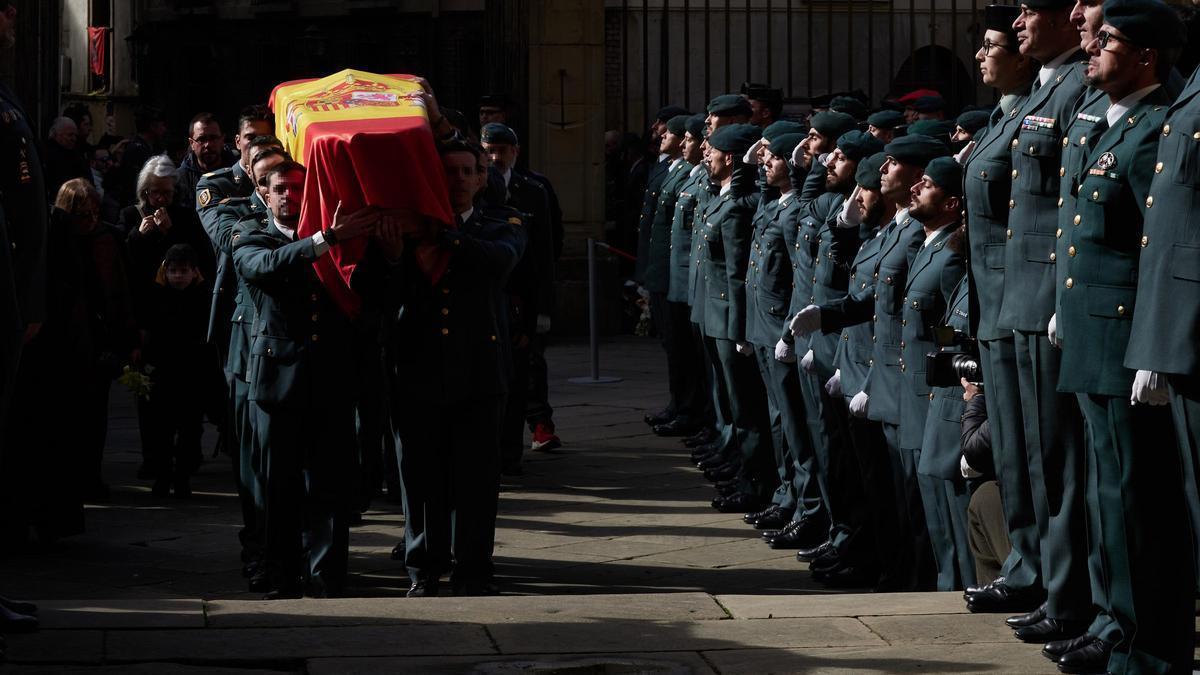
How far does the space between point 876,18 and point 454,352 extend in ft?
70.7

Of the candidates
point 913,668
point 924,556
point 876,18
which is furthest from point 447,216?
point 876,18

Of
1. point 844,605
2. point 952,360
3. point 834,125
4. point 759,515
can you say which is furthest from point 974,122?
point 844,605

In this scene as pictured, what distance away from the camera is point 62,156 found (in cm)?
1516

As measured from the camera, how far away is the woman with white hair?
10906 millimetres

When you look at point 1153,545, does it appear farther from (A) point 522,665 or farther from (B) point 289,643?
(B) point 289,643

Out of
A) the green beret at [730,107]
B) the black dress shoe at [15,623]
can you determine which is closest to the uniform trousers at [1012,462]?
the black dress shoe at [15,623]

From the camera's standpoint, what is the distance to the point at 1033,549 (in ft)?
21.1

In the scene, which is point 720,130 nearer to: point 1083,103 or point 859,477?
point 859,477

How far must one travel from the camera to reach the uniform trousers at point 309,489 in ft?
A: 25.8

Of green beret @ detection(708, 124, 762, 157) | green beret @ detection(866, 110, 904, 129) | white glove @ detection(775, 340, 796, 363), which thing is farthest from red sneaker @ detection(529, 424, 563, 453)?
green beret @ detection(866, 110, 904, 129)

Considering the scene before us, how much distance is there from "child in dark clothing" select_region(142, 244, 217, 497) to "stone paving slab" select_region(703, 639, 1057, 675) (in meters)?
5.46

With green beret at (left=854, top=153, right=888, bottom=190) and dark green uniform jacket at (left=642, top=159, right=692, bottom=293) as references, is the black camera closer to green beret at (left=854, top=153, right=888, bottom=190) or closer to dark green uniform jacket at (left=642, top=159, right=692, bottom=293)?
green beret at (left=854, top=153, right=888, bottom=190)

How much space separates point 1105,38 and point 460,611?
2637 millimetres

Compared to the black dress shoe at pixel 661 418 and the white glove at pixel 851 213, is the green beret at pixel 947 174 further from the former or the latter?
the black dress shoe at pixel 661 418
